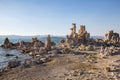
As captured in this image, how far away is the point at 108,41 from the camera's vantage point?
3376 inches

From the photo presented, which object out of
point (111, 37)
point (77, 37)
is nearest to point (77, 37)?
point (77, 37)

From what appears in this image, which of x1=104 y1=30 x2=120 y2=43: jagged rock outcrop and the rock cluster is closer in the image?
the rock cluster

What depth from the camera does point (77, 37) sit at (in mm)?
82625

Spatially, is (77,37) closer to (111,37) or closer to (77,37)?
(77,37)

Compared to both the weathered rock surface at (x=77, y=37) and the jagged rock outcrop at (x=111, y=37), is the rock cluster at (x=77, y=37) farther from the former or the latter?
the jagged rock outcrop at (x=111, y=37)

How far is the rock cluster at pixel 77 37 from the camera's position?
8062 centimetres

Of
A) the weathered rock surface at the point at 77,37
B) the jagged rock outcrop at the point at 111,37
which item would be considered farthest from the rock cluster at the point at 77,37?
the jagged rock outcrop at the point at 111,37

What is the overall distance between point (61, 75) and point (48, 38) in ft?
148

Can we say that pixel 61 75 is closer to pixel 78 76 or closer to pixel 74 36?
pixel 78 76

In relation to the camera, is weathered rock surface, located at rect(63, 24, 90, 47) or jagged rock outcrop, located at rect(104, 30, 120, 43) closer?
weathered rock surface, located at rect(63, 24, 90, 47)

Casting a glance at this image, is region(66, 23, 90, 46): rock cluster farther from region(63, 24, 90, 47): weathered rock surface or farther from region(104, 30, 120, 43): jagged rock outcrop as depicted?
region(104, 30, 120, 43): jagged rock outcrop

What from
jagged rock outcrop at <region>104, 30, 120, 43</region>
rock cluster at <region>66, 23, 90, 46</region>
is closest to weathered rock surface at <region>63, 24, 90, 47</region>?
rock cluster at <region>66, 23, 90, 46</region>

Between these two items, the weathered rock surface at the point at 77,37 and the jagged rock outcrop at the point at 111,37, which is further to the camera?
the jagged rock outcrop at the point at 111,37

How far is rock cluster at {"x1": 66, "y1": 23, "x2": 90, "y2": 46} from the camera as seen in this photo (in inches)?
3174
